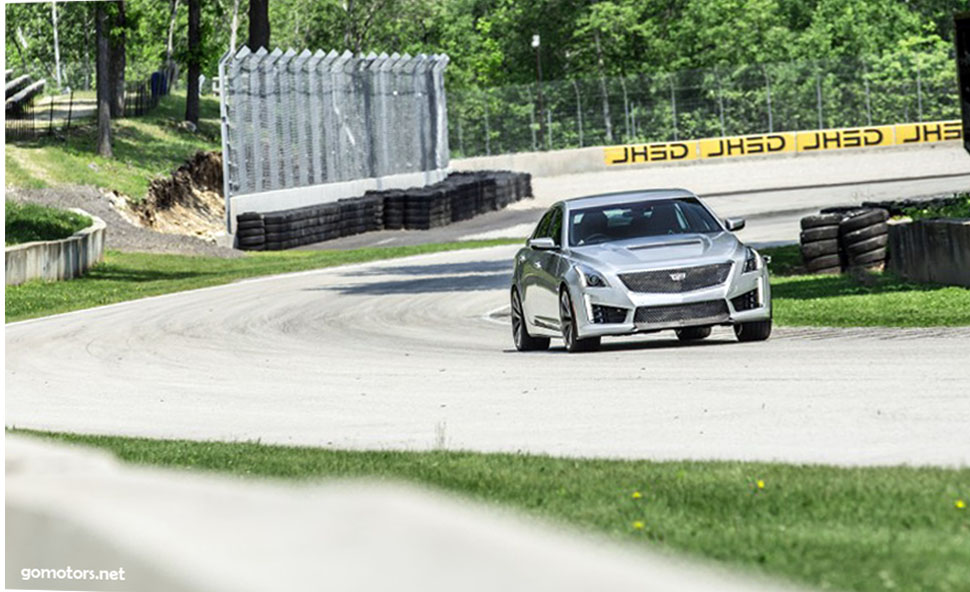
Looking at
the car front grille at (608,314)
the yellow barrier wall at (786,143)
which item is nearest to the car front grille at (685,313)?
the car front grille at (608,314)

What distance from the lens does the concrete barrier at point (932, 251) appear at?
20641 mm

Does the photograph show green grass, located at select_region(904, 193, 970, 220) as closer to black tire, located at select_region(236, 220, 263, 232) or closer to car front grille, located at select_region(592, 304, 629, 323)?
car front grille, located at select_region(592, 304, 629, 323)

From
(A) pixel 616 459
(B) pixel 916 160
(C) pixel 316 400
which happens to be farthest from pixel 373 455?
(B) pixel 916 160

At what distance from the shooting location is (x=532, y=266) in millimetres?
18312

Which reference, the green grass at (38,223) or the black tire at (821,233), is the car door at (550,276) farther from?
the green grass at (38,223)

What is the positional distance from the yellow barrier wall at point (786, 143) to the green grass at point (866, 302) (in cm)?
4711

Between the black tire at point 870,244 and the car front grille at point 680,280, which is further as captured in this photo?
the black tire at point 870,244

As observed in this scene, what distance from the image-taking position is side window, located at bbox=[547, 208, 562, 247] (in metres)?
17.7

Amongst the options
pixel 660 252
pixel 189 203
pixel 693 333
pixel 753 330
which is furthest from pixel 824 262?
pixel 189 203

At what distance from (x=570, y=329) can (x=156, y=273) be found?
21387 millimetres

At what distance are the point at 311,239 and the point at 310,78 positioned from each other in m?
7.28

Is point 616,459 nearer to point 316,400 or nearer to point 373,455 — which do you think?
point 373,455

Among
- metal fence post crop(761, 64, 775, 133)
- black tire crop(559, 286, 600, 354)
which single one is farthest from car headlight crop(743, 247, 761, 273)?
metal fence post crop(761, 64, 775, 133)

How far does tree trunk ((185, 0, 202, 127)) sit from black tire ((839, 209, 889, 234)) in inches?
1626
